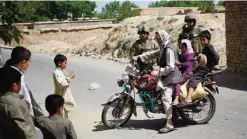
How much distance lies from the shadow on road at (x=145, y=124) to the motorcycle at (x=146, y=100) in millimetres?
171

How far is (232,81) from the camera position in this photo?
11.6m

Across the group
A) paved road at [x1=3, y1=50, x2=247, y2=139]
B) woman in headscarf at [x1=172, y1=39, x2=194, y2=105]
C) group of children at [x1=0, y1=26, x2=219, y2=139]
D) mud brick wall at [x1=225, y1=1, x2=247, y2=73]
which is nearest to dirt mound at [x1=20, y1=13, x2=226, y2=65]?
mud brick wall at [x1=225, y1=1, x2=247, y2=73]

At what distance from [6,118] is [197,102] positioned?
4.12 metres

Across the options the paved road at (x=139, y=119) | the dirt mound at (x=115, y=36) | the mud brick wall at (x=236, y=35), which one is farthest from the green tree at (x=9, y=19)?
the dirt mound at (x=115, y=36)

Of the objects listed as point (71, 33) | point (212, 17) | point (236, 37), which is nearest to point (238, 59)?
point (236, 37)

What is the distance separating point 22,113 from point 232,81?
9196 mm

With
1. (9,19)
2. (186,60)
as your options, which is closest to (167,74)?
(186,60)

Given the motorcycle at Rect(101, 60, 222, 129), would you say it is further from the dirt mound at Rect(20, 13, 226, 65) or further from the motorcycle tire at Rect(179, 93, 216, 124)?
the dirt mound at Rect(20, 13, 226, 65)

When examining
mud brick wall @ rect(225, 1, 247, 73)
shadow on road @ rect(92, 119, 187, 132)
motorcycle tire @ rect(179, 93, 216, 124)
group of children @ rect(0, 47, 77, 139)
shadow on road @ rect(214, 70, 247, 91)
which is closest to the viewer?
group of children @ rect(0, 47, 77, 139)

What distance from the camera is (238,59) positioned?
12961 millimetres

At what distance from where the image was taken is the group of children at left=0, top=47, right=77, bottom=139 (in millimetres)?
3391

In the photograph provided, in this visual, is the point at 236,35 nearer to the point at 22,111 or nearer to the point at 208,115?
the point at 208,115

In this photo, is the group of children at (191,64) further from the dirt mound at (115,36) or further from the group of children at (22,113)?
the dirt mound at (115,36)

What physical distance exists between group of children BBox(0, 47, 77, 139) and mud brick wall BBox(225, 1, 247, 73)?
9465 millimetres
